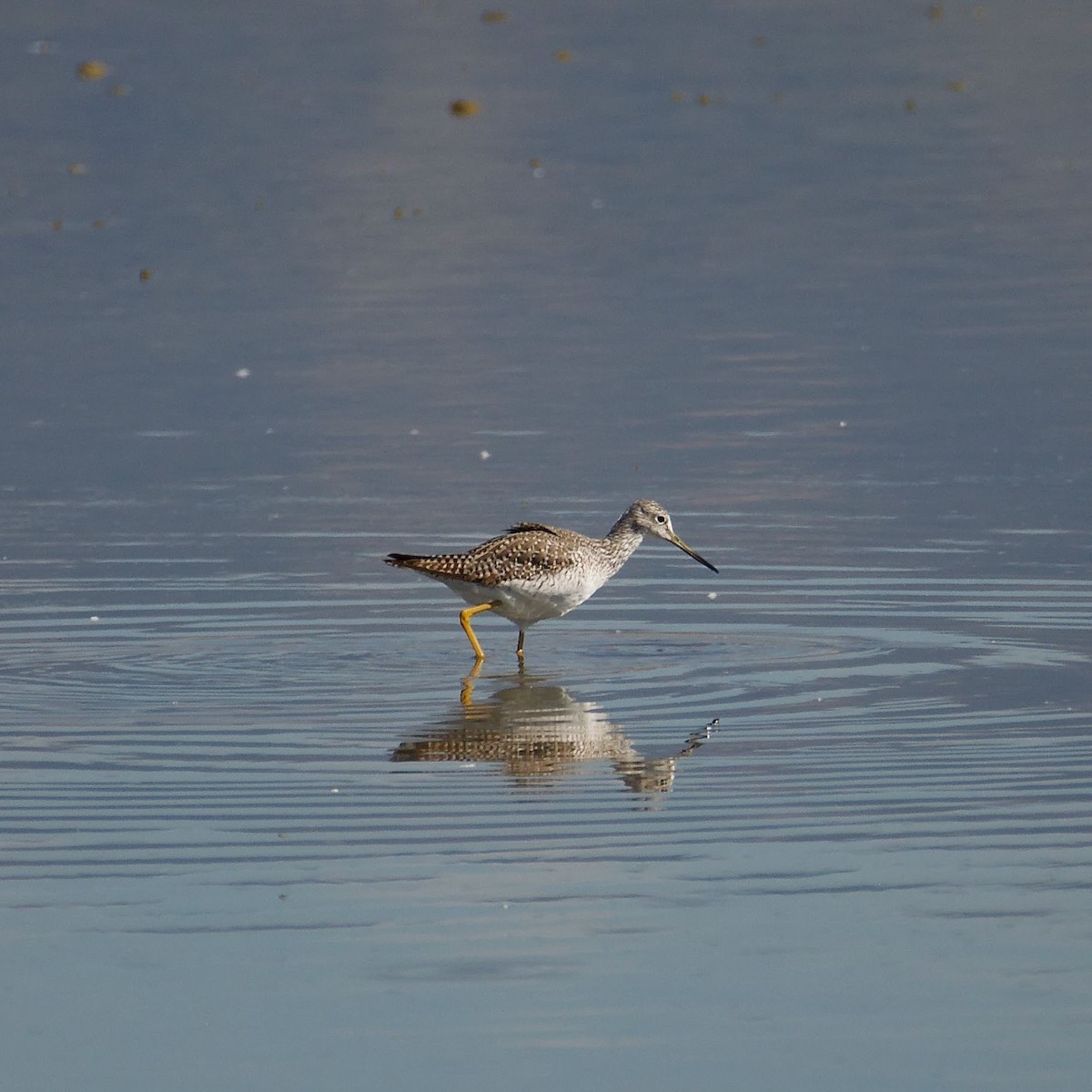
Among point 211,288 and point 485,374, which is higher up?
point 211,288

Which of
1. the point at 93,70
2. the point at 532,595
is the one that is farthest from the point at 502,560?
the point at 93,70

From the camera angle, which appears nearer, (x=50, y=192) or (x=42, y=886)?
(x=42, y=886)

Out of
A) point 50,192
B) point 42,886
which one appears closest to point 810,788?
point 42,886

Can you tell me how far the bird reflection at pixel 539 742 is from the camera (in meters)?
9.84

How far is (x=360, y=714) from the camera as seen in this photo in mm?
10984

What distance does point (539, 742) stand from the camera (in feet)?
34.8

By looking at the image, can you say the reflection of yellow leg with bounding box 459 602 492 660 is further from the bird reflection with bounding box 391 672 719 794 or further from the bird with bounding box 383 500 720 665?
the bird reflection with bounding box 391 672 719 794

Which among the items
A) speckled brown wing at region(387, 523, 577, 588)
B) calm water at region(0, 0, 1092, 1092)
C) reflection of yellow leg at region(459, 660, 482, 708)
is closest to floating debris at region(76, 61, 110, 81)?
calm water at region(0, 0, 1092, 1092)

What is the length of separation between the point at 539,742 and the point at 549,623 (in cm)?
332

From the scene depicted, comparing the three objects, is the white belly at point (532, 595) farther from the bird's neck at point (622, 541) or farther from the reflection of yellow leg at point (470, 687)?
the reflection of yellow leg at point (470, 687)

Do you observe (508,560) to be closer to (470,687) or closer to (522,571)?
(522,571)

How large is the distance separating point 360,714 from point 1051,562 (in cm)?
469

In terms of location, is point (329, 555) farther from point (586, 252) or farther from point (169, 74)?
point (169, 74)

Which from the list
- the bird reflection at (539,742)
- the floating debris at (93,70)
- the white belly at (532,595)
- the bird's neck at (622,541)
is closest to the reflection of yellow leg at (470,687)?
the bird reflection at (539,742)
